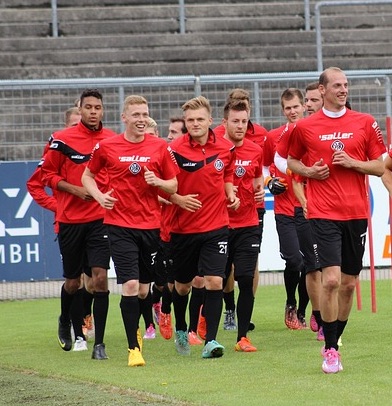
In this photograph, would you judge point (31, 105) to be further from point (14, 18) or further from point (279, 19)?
point (279, 19)

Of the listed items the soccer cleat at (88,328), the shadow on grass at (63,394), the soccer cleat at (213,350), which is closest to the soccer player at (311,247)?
the soccer cleat at (213,350)

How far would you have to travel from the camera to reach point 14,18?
23891 millimetres

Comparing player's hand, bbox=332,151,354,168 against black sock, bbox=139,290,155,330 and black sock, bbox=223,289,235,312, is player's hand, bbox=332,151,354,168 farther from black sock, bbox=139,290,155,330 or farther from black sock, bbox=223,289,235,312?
black sock, bbox=223,289,235,312

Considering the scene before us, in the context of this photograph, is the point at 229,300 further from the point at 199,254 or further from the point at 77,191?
the point at 77,191

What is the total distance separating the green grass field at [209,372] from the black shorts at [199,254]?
0.74 meters

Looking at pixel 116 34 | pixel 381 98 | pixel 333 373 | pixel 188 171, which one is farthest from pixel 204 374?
pixel 116 34

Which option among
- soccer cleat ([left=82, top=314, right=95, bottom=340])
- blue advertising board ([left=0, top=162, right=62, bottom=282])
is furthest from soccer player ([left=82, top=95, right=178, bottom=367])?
blue advertising board ([left=0, top=162, right=62, bottom=282])

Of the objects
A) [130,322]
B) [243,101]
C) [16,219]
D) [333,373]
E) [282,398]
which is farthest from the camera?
[16,219]

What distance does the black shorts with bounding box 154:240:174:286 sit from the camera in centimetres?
1178

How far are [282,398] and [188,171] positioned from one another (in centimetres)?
324

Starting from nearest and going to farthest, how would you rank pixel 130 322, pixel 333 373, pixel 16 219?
1. pixel 333 373
2. pixel 130 322
3. pixel 16 219

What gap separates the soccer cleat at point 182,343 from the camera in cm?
1143

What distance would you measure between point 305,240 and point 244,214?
39.7 inches

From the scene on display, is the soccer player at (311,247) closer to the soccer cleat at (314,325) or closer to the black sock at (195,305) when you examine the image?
the soccer cleat at (314,325)
